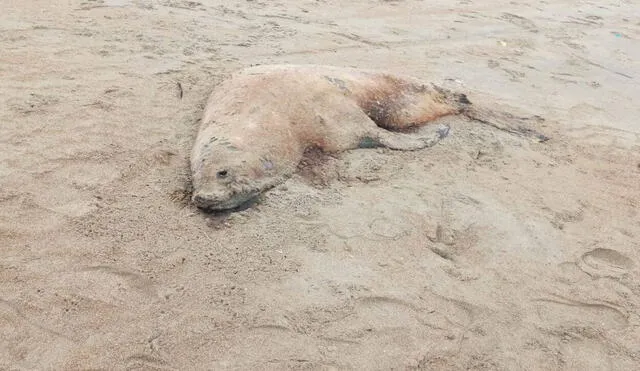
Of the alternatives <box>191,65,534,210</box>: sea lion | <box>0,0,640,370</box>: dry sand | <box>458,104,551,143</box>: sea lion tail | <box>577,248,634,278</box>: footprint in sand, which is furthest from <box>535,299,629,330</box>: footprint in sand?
<box>458,104,551,143</box>: sea lion tail

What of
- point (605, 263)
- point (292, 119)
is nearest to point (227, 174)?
point (292, 119)

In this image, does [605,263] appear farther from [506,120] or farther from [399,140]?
[506,120]

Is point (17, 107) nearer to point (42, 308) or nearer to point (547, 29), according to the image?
point (42, 308)

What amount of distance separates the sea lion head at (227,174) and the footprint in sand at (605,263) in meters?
1.85

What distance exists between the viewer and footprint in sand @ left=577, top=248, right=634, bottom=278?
313 cm

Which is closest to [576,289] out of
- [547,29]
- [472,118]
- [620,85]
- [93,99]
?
[472,118]

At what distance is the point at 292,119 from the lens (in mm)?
3807

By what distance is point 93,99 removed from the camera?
4.14 metres

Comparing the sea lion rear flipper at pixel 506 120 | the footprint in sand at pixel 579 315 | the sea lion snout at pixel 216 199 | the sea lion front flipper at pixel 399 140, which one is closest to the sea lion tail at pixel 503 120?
the sea lion rear flipper at pixel 506 120

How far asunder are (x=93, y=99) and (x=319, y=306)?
255cm

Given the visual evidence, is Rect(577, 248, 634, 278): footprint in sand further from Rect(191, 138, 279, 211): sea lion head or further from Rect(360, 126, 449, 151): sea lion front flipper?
Rect(191, 138, 279, 211): sea lion head

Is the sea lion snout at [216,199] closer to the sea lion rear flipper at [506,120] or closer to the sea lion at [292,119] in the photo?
the sea lion at [292,119]

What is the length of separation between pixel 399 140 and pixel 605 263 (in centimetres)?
164

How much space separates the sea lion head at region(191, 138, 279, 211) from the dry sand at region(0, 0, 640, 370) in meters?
0.09
